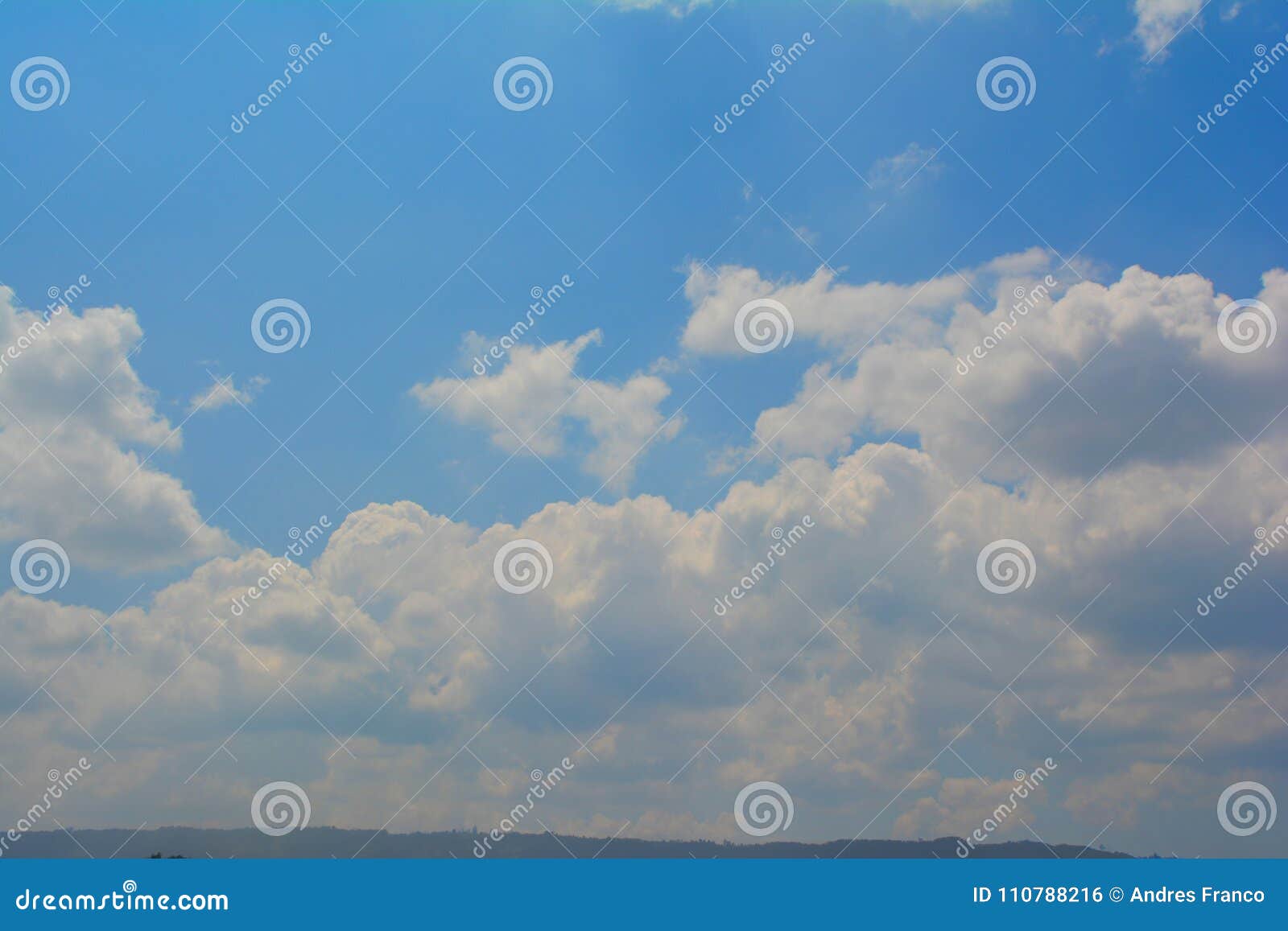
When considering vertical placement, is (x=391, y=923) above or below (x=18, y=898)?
above

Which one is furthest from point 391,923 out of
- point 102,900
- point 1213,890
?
point 1213,890

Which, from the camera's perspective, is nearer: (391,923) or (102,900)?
(102,900)

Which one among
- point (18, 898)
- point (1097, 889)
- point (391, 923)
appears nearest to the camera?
point (18, 898)

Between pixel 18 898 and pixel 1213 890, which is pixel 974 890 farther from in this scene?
pixel 18 898

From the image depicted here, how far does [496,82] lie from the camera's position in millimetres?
42406

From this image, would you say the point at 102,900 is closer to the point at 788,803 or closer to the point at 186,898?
the point at 186,898

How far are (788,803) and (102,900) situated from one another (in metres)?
31.8

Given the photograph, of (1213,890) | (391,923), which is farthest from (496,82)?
(1213,890)

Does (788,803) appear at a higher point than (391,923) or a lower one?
higher

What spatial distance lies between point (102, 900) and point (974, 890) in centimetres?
3690

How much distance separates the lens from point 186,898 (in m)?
33.4

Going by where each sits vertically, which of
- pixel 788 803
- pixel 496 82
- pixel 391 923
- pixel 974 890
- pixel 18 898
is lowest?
pixel 18 898

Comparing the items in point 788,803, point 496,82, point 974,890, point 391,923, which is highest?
point 496,82

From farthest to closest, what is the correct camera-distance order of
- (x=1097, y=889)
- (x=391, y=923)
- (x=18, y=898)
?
(x=391, y=923)
(x=1097, y=889)
(x=18, y=898)
